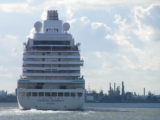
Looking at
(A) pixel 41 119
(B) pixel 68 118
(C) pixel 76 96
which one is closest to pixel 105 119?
(B) pixel 68 118

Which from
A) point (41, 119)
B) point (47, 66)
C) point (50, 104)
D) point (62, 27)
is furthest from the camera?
A: point (62, 27)

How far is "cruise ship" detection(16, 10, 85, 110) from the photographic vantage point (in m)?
82.5

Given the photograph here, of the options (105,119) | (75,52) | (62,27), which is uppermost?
(62,27)

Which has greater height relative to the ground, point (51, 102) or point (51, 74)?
point (51, 74)

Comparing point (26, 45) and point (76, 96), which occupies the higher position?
point (26, 45)

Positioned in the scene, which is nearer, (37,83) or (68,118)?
(68,118)

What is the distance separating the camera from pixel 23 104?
274 ft

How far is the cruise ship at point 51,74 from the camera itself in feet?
271

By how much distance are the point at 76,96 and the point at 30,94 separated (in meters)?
9.86

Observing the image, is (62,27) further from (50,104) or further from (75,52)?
(50,104)

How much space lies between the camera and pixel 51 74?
86125 millimetres

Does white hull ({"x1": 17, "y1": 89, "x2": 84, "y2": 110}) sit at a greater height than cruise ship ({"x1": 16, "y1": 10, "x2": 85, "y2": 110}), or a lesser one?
lesser

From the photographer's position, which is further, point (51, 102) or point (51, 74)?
point (51, 74)

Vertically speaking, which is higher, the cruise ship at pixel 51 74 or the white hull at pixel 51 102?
the cruise ship at pixel 51 74
